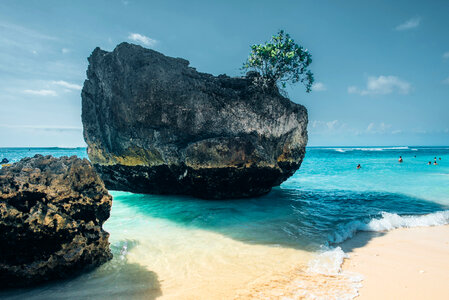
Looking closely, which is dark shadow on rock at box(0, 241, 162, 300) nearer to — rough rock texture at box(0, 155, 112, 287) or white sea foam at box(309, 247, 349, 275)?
rough rock texture at box(0, 155, 112, 287)

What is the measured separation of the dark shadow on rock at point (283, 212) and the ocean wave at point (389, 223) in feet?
0.79

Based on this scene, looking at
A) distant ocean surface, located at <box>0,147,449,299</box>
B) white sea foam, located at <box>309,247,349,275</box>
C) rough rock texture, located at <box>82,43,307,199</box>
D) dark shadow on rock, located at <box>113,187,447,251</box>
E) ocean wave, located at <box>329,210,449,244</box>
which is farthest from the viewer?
rough rock texture, located at <box>82,43,307,199</box>

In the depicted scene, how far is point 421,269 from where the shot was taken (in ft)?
18.5

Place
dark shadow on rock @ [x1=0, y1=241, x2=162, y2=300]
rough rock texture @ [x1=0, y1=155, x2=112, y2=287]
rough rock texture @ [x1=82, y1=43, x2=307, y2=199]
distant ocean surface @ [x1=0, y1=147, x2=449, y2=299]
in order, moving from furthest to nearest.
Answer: rough rock texture @ [x1=82, y1=43, x2=307, y2=199] → distant ocean surface @ [x1=0, y1=147, x2=449, y2=299] → dark shadow on rock @ [x1=0, y1=241, x2=162, y2=300] → rough rock texture @ [x1=0, y1=155, x2=112, y2=287]

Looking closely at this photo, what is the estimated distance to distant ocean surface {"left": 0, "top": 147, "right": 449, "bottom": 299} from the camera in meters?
4.77

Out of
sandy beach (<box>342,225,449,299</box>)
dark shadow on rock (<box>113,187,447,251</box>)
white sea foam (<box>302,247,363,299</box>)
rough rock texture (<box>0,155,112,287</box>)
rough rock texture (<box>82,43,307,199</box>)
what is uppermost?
rough rock texture (<box>82,43,307,199</box>)

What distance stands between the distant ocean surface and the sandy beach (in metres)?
0.38

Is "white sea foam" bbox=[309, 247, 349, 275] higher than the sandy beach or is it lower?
higher

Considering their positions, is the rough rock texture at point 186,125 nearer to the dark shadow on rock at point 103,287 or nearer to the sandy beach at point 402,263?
the sandy beach at point 402,263

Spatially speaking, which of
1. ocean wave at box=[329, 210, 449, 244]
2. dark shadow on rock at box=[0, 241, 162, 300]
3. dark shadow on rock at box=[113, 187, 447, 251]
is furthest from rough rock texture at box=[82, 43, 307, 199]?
dark shadow on rock at box=[0, 241, 162, 300]

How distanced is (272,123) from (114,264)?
30.0ft

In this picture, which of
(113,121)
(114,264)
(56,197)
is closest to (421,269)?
(114,264)

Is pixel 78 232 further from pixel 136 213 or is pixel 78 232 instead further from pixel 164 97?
pixel 164 97

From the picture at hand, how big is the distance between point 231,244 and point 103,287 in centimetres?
334
